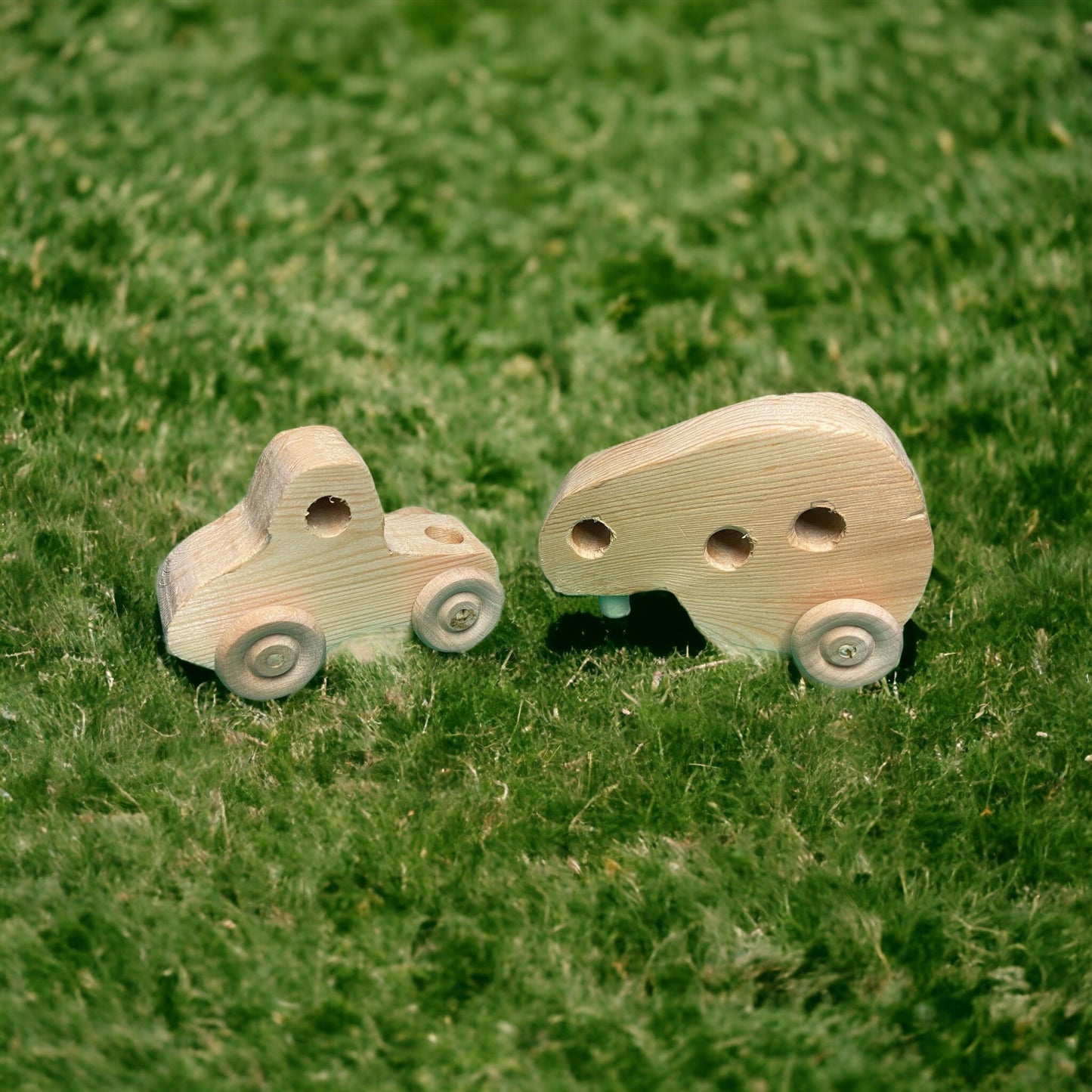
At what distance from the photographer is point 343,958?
13.4ft

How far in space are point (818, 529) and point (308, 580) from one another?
1683mm

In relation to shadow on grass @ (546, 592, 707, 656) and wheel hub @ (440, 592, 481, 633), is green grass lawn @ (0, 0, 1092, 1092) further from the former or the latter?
wheel hub @ (440, 592, 481, 633)

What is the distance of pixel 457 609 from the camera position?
5086 millimetres

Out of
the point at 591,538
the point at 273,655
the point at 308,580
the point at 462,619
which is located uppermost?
the point at 591,538

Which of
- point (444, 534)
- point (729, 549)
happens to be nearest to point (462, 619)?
point (444, 534)

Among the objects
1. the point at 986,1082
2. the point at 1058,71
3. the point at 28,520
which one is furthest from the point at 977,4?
the point at 986,1082

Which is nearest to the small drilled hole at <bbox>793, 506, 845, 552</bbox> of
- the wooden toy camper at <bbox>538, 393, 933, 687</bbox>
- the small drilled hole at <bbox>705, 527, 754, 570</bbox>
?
the wooden toy camper at <bbox>538, 393, 933, 687</bbox>

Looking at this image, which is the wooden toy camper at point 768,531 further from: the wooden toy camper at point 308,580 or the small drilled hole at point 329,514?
the small drilled hole at point 329,514

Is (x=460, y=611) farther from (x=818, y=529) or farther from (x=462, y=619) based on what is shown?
(x=818, y=529)

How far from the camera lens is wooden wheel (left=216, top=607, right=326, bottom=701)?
4.86 metres

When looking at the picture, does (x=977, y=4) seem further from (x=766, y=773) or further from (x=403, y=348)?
(x=766, y=773)

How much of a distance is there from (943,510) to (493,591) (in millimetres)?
2067

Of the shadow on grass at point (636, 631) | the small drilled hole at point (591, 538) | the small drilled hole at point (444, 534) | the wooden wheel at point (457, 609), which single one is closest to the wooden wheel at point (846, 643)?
the shadow on grass at point (636, 631)

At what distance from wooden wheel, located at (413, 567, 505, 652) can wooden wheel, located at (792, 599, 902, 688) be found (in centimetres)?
103
